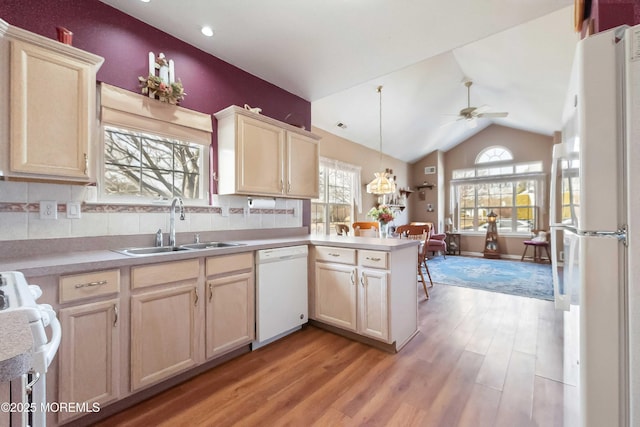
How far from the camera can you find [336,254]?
262 cm

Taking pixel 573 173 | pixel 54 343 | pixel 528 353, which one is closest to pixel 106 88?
pixel 54 343

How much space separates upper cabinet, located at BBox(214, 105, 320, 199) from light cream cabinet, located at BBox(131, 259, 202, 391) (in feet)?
3.14

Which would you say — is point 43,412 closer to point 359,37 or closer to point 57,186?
point 57,186

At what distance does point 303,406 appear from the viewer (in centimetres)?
171

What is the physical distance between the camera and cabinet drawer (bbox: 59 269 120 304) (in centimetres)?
143

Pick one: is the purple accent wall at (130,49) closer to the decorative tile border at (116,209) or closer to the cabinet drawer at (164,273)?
the decorative tile border at (116,209)

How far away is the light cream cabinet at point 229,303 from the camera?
2043mm

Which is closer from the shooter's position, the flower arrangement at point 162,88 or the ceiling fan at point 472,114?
the flower arrangement at point 162,88

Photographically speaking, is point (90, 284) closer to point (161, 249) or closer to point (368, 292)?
point (161, 249)

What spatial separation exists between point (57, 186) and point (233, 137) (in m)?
1.28

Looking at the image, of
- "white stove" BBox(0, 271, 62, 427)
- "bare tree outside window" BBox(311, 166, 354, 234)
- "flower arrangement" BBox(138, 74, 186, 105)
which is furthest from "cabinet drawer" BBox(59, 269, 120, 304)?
"bare tree outside window" BBox(311, 166, 354, 234)

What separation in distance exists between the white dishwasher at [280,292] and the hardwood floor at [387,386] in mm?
140

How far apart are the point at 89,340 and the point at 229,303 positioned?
851 millimetres

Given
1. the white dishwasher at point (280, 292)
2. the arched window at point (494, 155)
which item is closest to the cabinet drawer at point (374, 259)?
the white dishwasher at point (280, 292)
